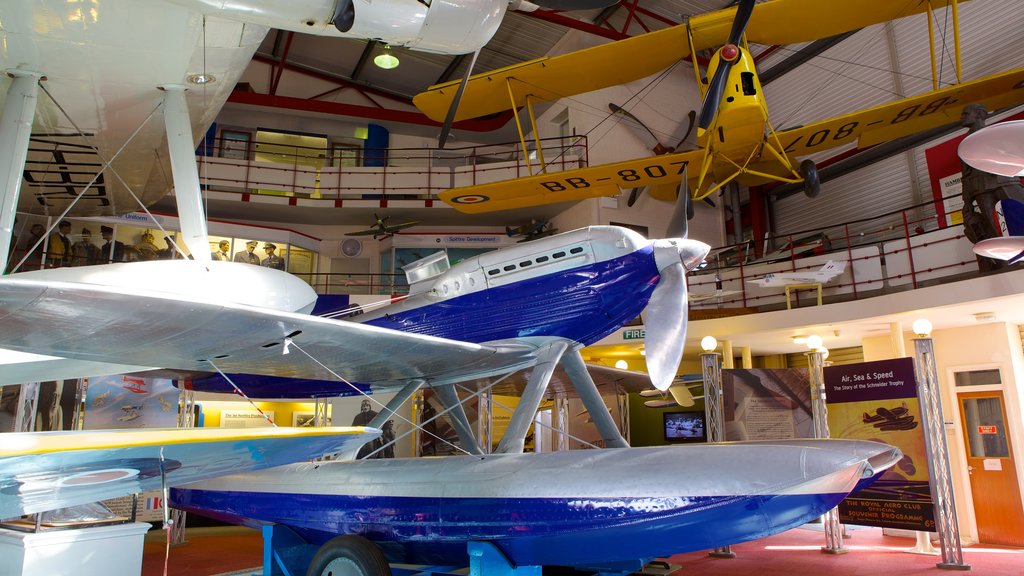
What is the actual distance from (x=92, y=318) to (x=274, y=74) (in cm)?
1783

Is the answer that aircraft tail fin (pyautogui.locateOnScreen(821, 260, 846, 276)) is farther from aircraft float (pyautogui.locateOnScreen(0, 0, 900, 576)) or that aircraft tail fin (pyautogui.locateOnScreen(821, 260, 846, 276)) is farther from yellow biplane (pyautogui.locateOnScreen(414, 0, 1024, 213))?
aircraft float (pyautogui.locateOnScreen(0, 0, 900, 576))

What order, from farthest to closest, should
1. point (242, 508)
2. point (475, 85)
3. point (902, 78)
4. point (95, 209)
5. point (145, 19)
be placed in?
point (902, 78), point (475, 85), point (95, 209), point (242, 508), point (145, 19)

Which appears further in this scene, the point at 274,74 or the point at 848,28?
the point at 274,74

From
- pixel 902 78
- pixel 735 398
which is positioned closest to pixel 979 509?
pixel 735 398

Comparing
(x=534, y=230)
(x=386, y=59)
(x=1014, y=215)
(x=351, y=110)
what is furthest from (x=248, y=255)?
(x=1014, y=215)

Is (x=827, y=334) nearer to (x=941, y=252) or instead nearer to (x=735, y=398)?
(x=941, y=252)

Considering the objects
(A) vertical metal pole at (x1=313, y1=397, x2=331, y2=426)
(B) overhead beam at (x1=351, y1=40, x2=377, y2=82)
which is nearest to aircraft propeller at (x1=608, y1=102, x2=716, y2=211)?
(B) overhead beam at (x1=351, y1=40, x2=377, y2=82)

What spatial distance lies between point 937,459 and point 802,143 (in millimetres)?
5936

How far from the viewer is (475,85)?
10.7m

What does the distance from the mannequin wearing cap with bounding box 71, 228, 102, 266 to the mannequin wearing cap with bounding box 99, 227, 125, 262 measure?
5.1 inches

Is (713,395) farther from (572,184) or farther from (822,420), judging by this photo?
(572,184)

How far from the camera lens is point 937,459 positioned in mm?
6676

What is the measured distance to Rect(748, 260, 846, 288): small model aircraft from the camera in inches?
397

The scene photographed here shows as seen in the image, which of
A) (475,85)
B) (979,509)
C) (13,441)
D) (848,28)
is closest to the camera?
(13,441)
